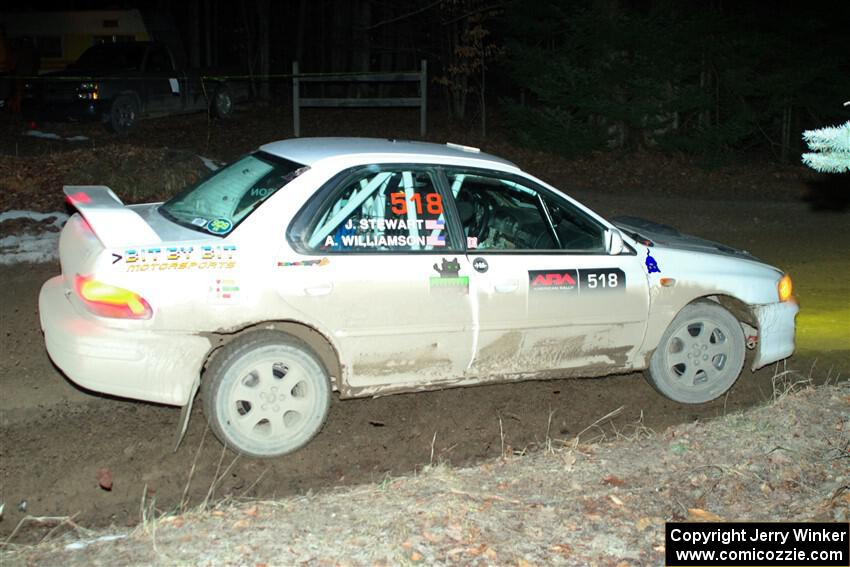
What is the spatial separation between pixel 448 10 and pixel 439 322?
15.7 m

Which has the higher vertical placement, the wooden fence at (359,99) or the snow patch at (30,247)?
the wooden fence at (359,99)

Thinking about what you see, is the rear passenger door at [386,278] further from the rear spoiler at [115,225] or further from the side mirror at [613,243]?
the side mirror at [613,243]

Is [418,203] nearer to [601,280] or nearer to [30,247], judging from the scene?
[601,280]

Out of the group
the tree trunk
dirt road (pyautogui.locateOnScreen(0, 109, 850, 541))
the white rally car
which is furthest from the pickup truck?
the white rally car

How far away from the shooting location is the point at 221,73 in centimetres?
2172

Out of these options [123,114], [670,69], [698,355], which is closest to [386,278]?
[698,355]

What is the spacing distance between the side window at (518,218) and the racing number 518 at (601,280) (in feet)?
0.58

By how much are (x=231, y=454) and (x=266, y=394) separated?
19.9 inches

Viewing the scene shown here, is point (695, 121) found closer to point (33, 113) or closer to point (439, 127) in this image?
point (439, 127)

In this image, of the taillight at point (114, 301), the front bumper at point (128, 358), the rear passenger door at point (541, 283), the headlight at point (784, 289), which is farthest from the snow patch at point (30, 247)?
the headlight at point (784, 289)

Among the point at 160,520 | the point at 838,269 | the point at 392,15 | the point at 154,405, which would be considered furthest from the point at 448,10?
the point at 160,520

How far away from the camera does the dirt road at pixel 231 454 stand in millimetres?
5141

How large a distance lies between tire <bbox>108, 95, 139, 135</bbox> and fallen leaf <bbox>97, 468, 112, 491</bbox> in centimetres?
1481

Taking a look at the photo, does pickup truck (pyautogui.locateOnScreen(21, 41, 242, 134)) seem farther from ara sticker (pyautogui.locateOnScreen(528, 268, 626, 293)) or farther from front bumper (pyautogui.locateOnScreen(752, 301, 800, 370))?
front bumper (pyautogui.locateOnScreen(752, 301, 800, 370))
